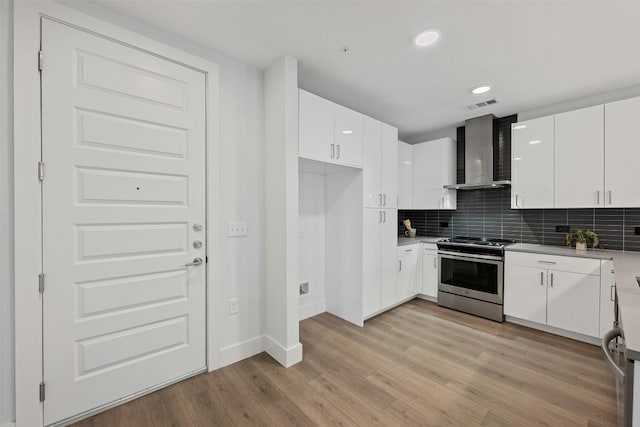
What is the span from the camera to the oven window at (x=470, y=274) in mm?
3119

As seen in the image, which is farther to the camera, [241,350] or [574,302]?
[574,302]

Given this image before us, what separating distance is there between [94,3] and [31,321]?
1927 mm

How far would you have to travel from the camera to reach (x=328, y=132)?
102 inches

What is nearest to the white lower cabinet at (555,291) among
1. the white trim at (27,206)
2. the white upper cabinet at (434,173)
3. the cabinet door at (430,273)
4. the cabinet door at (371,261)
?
the cabinet door at (430,273)

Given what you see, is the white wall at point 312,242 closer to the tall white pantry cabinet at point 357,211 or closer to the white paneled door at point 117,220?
the tall white pantry cabinet at point 357,211

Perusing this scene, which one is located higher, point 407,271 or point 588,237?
point 588,237

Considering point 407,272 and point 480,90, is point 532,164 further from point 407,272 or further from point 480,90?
point 407,272

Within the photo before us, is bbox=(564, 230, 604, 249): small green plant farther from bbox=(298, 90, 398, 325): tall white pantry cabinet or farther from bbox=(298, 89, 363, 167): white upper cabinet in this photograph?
bbox=(298, 89, 363, 167): white upper cabinet

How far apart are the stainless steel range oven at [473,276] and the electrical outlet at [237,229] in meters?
2.59

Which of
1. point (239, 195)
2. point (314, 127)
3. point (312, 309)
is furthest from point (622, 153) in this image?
point (239, 195)

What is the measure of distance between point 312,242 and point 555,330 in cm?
273

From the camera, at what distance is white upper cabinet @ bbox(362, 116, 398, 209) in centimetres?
302

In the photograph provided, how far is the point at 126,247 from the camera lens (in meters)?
1.78

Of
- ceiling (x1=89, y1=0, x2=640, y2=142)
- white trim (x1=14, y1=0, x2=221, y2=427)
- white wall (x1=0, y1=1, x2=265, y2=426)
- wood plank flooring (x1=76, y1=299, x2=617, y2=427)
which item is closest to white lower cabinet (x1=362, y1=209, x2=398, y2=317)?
wood plank flooring (x1=76, y1=299, x2=617, y2=427)
